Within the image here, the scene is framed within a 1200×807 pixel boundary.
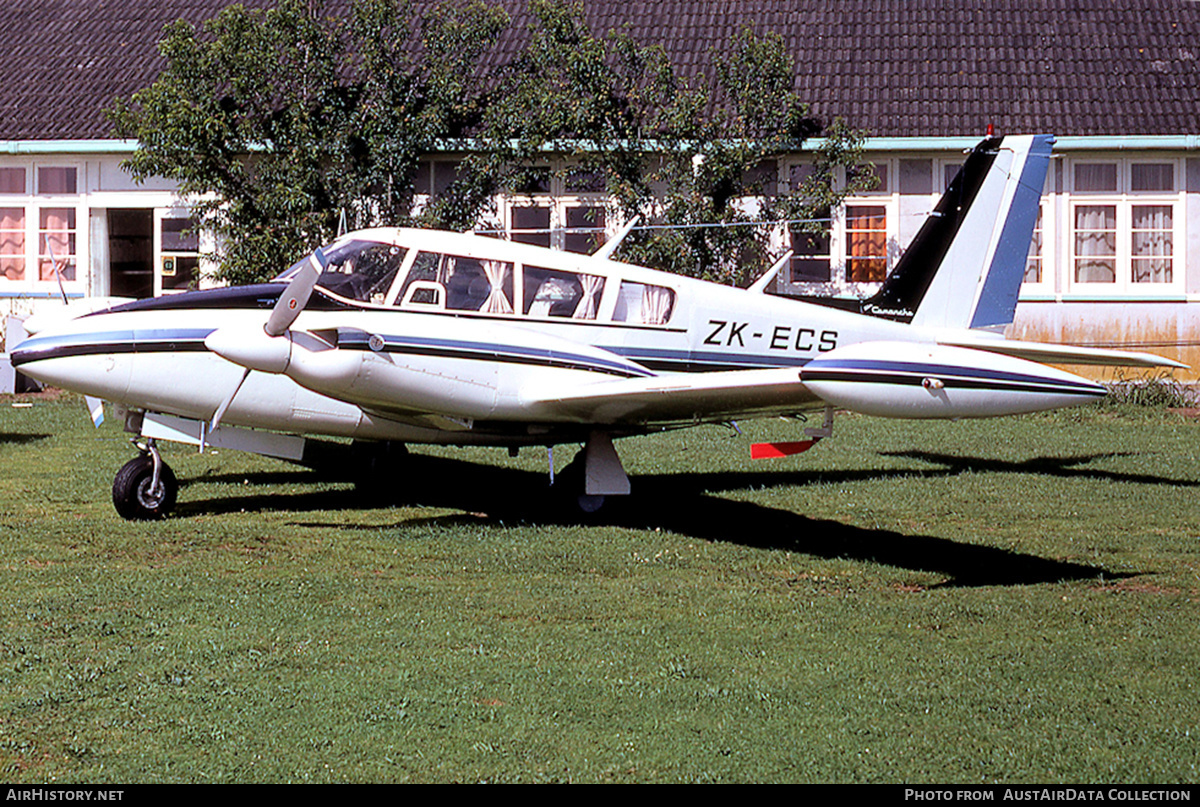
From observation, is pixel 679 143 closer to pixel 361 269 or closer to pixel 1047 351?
pixel 1047 351

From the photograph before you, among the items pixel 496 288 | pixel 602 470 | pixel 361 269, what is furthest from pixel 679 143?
pixel 361 269

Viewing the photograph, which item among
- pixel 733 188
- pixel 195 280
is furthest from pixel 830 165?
pixel 195 280

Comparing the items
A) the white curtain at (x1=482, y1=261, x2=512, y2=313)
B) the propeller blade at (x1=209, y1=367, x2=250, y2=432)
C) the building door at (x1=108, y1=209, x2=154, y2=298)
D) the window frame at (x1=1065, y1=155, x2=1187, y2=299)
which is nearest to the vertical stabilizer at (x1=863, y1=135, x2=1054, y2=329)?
the white curtain at (x1=482, y1=261, x2=512, y2=313)

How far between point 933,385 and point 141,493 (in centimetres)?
650

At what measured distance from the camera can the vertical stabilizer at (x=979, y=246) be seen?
13.3 metres

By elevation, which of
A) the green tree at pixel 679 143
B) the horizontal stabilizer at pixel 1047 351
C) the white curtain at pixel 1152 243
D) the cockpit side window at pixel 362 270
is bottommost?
the horizontal stabilizer at pixel 1047 351

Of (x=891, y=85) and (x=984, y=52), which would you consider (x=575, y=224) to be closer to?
(x=891, y=85)

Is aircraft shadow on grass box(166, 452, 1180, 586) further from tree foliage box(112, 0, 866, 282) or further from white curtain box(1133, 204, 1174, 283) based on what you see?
white curtain box(1133, 204, 1174, 283)

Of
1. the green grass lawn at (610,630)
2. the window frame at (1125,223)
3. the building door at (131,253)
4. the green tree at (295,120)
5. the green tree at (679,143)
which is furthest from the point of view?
the building door at (131,253)

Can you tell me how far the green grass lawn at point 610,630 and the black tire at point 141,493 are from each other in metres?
0.27

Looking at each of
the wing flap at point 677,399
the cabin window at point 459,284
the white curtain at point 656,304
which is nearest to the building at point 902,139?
the white curtain at point 656,304

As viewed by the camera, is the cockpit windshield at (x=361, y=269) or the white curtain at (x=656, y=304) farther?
the white curtain at (x=656, y=304)

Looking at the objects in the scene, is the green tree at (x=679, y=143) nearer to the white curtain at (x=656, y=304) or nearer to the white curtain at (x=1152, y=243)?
the white curtain at (x=1152, y=243)

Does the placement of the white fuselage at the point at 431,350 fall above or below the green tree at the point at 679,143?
below
